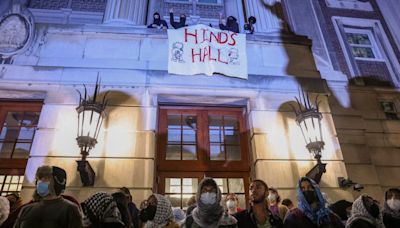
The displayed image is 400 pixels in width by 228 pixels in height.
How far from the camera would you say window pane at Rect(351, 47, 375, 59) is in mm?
9633

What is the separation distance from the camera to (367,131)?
7980 mm

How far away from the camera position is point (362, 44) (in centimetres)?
998

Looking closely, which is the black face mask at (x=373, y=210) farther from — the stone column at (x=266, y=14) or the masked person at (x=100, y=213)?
the stone column at (x=266, y=14)

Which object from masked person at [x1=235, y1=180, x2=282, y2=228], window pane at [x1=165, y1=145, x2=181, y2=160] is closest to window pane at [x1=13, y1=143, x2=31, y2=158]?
window pane at [x1=165, y1=145, x2=181, y2=160]

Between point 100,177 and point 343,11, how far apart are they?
31.5 ft

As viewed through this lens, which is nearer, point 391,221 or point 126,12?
point 391,221

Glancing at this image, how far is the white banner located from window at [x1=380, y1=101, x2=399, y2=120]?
4652 millimetres

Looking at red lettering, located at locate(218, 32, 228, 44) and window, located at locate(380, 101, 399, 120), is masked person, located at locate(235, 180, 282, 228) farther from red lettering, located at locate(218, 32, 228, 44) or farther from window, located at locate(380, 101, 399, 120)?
window, located at locate(380, 101, 399, 120)

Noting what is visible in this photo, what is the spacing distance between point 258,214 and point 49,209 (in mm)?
2116

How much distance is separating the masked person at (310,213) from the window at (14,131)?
4914mm

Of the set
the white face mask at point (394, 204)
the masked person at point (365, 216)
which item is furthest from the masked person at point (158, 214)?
the white face mask at point (394, 204)

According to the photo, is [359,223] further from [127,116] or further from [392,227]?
[127,116]

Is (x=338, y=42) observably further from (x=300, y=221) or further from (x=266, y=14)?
(x=300, y=221)

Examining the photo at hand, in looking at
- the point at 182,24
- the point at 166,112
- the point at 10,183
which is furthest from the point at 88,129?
the point at 182,24
